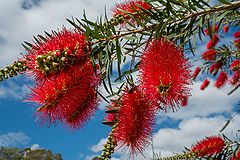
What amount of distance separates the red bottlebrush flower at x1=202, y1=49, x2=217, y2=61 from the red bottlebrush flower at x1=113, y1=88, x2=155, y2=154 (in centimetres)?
279

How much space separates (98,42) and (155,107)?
0.22m

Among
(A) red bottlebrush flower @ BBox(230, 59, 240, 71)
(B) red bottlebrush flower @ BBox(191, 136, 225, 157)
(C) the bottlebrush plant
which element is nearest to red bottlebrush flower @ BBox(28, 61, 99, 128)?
(C) the bottlebrush plant

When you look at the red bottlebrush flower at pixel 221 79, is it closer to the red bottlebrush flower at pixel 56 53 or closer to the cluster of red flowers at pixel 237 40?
the cluster of red flowers at pixel 237 40

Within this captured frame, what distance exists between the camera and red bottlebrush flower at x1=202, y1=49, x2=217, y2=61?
151 inches

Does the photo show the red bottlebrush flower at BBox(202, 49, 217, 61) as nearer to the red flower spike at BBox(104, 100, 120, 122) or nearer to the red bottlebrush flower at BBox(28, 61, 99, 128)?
the red flower spike at BBox(104, 100, 120, 122)

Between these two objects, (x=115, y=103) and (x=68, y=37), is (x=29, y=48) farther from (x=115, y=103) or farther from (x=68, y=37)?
(x=115, y=103)

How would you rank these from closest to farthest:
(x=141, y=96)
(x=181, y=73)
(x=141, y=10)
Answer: (x=181, y=73)
(x=141, y=96)
(x=141, y=10)

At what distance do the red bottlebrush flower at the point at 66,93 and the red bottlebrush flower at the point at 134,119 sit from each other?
9cm

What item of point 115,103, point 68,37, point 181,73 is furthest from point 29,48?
point 181,73

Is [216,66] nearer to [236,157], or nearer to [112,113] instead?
[236,157]

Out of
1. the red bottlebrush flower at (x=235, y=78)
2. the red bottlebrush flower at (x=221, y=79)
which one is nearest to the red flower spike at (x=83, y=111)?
the red bottlebrush flower at (x=235, y=78)

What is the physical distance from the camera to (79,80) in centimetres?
106

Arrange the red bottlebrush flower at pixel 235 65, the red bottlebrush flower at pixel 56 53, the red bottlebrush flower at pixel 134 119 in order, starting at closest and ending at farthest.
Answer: the red bottlebrush flower at pixel 56 53 < the red bottlebrush flower at pixel 134 119 < the red bottlebrush flower at pixel 235 65

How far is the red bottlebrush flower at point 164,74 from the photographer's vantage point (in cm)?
101
